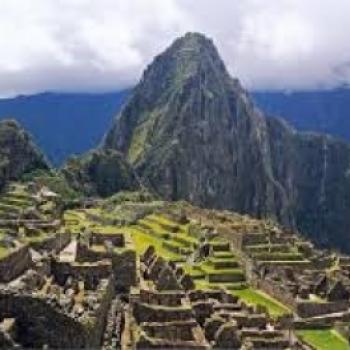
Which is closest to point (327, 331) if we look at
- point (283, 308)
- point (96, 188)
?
point (283, 308)

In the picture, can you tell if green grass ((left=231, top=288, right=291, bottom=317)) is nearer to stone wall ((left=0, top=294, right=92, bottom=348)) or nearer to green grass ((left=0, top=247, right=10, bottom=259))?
green grass ((left=0, top=247, right=10, bottom=259))

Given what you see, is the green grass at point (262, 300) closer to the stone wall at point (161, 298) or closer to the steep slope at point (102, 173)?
the stone wall at point (161, 298)

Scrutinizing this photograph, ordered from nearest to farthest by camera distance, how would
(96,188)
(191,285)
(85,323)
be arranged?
(85,323) < (191,285) < (96,188)

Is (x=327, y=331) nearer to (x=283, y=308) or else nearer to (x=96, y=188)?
(x=283, y=308)

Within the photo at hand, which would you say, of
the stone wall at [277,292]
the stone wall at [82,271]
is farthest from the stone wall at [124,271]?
the stone wall at [277,292]

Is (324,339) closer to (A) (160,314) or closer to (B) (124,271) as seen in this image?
(B) (124,271)

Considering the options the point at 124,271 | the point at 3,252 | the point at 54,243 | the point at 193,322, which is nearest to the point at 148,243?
the point at 54,243

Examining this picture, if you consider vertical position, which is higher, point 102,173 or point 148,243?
point 102,173
